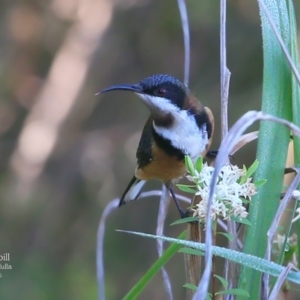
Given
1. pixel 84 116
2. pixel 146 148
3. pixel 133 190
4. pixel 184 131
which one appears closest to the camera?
pixel 184 131

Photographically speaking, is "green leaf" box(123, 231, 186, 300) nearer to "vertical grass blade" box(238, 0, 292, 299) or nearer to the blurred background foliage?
"vertical grass blade" box(238, 0, 292, 299)

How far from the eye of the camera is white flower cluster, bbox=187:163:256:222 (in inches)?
40.5

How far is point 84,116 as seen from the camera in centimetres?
561

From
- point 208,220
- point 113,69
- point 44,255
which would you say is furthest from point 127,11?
point 208,220

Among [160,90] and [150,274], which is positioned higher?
[160,90]

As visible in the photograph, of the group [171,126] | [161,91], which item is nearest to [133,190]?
[171,126]

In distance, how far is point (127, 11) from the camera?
532cm

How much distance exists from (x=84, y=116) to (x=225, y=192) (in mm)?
4666

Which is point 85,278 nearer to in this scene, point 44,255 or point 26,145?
point 44,255

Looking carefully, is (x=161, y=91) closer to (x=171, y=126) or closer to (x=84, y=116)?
(x=171, y=126)

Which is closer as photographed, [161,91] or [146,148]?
[161,91]

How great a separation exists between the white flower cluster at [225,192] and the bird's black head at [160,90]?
0.97 m

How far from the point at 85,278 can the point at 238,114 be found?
6.04 ft

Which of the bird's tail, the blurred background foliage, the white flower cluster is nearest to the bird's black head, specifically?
the bird's tail
